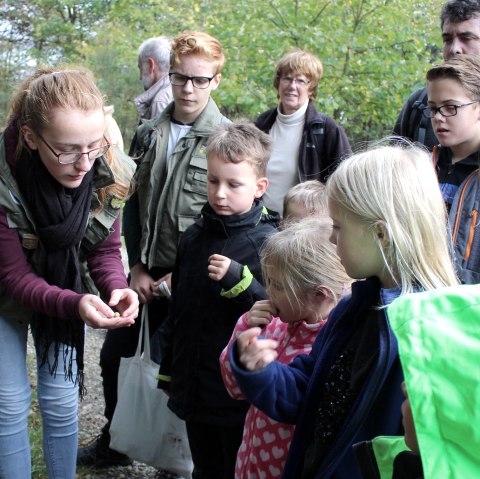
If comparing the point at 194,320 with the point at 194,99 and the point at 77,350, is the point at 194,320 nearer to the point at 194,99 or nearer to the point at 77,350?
the point at 77,350

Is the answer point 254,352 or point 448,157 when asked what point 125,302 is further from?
point 448,157

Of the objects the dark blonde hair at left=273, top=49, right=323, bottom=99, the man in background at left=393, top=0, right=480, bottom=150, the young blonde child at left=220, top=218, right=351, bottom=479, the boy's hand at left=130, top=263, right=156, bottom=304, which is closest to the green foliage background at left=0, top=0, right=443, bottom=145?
the dark blonde hair at left=273, top=49, right=323, bottom=99

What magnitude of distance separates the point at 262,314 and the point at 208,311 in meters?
0.69

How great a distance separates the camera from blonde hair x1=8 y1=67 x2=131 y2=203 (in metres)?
2.55

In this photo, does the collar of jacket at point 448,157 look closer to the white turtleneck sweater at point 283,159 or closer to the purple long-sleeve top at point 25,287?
the white turtleneck sweater at point 283,159

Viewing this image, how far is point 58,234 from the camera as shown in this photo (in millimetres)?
2629

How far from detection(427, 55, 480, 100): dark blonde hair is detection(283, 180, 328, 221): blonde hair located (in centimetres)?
72

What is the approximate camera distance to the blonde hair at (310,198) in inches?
118

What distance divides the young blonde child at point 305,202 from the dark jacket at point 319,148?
806 millimetres

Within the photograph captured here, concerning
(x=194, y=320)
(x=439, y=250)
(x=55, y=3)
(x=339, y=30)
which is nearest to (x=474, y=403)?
(x=439, y=250)

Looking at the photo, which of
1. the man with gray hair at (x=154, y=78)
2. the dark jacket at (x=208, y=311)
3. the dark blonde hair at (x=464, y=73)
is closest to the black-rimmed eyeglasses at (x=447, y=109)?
the dark blonde hair at (x=464, y=73)

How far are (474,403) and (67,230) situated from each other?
192cm

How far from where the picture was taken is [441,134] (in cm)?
296

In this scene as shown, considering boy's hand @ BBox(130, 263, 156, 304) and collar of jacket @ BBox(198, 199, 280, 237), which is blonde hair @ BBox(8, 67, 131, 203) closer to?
collar of jacket @ BBox(198, 199, 280, 237)
